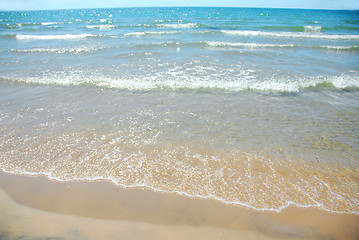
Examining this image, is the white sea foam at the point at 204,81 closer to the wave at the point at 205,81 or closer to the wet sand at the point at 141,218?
the wave at the point at 205,81

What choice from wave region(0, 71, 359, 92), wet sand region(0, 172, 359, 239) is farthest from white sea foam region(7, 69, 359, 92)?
wet sand region(0, 172, 359, 239)

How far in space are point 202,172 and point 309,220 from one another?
1677 millimetres

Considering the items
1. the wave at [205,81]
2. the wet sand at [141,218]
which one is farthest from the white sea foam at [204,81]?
the wet sand at [141,218]

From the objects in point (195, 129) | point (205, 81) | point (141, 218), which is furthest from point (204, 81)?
point (141, 218)

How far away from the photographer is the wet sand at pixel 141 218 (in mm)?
2742

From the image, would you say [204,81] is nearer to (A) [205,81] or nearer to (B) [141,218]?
(A) [205,81]

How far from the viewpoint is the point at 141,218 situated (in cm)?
295

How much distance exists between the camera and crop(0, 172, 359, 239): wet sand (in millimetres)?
2742

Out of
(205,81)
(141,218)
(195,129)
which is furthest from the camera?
(205,81)

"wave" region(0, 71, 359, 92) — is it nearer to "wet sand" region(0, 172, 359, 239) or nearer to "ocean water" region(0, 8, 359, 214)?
"ocean water" region(0, 8, 359, 214)

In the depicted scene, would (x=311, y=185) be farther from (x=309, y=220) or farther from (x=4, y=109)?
(x=4, y=109)

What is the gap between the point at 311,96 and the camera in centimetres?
723

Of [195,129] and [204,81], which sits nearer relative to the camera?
[195,129]

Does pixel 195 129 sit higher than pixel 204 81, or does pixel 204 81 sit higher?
pixel 204 81
